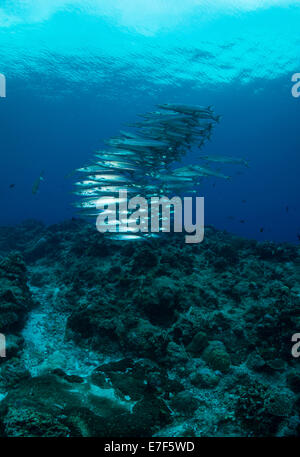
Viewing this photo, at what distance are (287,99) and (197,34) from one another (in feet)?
67.3

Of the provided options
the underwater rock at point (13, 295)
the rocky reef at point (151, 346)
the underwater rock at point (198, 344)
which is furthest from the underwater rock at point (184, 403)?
the underwater rock at point (13, 295)

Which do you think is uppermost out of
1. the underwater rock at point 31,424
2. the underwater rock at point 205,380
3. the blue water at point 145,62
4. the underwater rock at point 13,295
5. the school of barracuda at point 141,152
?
the blue water at point 145,62

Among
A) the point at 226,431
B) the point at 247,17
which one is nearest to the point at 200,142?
the point at 226,431

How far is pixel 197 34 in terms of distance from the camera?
2295cm

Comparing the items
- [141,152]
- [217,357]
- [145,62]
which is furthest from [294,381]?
[145,62]

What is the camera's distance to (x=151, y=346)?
234 inches

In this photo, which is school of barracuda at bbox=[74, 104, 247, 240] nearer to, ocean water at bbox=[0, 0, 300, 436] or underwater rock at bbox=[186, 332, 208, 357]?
ocean water at bbox=[0, 0, 300, 436]

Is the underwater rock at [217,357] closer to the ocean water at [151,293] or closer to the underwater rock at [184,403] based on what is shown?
the ocean water at [151,293]

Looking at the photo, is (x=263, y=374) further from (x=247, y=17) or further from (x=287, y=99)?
(x=287, y=99)

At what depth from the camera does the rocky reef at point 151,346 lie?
4.30 meters

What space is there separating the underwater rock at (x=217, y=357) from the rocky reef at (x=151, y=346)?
3cm

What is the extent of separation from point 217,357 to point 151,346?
136cm

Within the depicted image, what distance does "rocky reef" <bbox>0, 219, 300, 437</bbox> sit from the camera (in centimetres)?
430

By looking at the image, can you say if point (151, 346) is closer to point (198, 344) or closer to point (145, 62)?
point (198, 344)
